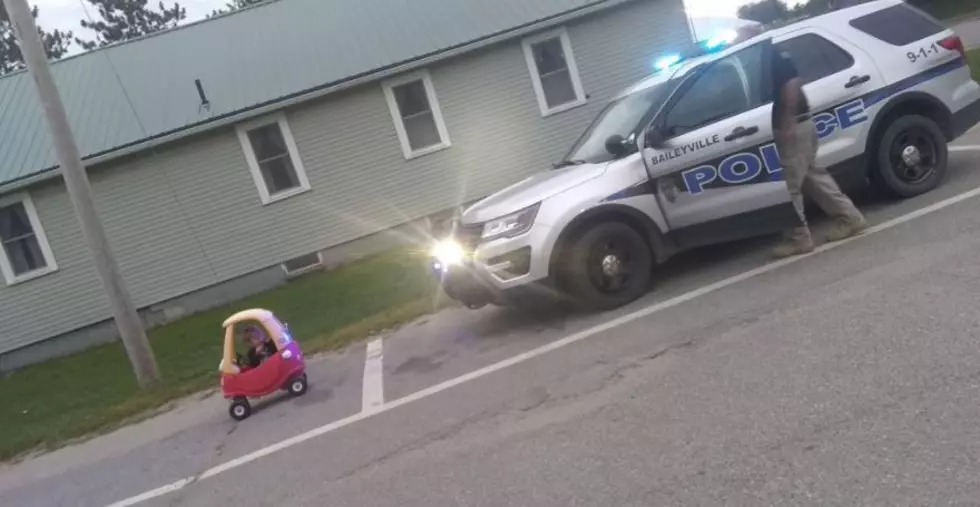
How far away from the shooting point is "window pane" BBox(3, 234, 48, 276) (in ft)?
53.0

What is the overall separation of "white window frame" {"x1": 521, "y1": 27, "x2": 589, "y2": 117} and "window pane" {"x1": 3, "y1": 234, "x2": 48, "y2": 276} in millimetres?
9802

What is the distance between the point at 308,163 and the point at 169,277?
3337 millimetres

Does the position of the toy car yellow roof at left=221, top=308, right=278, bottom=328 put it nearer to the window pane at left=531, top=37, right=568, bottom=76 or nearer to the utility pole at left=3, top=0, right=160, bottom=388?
the utility pole at left=3, top=0, right=160, bottom=388

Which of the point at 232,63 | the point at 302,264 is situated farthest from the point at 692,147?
the point at 232,63

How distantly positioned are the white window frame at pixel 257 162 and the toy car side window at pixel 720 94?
10303 millimetres

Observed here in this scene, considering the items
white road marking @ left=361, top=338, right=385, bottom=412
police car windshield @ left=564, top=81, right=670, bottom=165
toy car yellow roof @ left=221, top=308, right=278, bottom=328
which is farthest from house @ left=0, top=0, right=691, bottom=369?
toy car yellow roof @ left=221, top=308, right=278, bottom=328

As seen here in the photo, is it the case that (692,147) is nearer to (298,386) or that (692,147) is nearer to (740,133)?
(740,133)

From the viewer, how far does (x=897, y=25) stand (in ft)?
27.2

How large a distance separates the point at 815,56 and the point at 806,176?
1.36m

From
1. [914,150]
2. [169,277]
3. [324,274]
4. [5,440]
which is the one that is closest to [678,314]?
[914,150]

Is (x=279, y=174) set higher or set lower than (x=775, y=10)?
lower

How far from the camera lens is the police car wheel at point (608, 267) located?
23.9ft

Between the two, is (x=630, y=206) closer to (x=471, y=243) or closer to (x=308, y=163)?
(x=471, y=243)

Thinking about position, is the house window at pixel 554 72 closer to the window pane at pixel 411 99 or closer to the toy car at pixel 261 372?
the window pane at pixel 411 99
